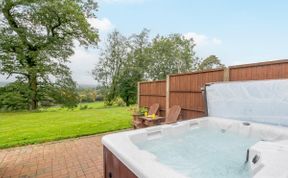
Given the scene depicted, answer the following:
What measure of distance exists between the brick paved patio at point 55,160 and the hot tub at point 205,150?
0.99 metres

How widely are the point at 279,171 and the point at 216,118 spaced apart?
93.6 inches

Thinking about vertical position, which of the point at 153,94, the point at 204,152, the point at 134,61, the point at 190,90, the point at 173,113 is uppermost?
the point at 134,61

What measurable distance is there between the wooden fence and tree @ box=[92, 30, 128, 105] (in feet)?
34.3

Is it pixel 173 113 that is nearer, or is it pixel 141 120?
pixel 173 113

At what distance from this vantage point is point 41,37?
10.9 metres

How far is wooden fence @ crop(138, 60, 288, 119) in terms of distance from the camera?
9.97ft

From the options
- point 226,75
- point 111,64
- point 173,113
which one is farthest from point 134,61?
point 226,75

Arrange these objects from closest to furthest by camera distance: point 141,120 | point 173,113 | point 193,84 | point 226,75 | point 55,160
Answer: point 55,160, point 226,75, point 193,84, point 173,113, point 141,120

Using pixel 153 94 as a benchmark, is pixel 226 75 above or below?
above

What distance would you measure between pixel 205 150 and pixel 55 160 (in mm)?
2865

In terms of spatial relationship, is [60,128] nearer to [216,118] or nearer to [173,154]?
[173,154]

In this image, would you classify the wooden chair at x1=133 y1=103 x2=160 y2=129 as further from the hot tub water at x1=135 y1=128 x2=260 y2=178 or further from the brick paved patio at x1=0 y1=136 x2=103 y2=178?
the hot tub water at x1=135 y1=128 x2=260 y2=178

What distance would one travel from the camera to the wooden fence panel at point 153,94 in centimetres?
591

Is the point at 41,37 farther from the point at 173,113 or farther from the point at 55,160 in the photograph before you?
the point at 173,113
